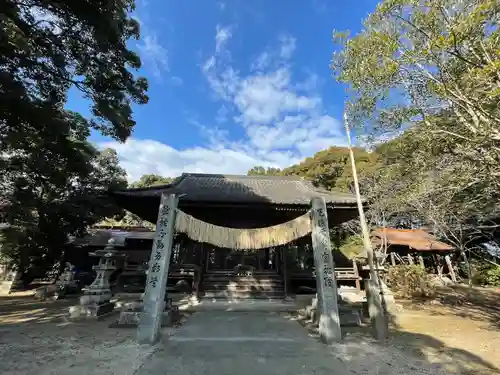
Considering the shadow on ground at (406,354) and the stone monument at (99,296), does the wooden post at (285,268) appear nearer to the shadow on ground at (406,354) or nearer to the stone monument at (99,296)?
the shadow on ground at (406,354)

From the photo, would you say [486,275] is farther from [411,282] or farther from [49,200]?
[49,200]

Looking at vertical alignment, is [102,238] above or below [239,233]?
above

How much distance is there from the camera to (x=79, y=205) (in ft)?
45.8

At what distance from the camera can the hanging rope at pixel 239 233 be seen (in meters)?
5.84

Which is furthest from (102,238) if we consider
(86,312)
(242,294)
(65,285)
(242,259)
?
(242,294)

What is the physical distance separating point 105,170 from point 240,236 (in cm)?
1467

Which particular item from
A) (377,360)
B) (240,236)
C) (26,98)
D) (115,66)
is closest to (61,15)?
(115,66)

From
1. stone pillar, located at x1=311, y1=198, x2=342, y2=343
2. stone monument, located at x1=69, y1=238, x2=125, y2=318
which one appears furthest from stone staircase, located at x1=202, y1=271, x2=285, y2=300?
stone pillar, located at x1=311, y1=198, x2=342, y2=343

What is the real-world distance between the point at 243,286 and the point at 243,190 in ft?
12.9

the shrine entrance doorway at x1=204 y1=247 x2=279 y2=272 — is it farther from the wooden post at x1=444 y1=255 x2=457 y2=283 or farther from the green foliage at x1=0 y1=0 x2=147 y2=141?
the wooden post at x1=444 y1=255 x2=457 y2=283

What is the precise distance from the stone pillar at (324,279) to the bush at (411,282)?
302 inches

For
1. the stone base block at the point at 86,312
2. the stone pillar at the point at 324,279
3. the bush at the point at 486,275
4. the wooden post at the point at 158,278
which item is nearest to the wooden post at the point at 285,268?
the stone pillar at the point at 324,279

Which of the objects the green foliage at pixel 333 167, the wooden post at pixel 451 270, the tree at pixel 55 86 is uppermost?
the green foliage at pixel 333 167

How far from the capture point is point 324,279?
555cm
